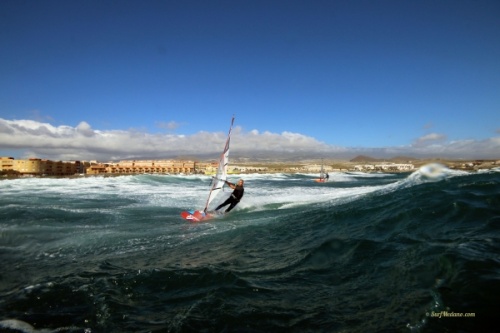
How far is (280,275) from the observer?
6277 millimetres

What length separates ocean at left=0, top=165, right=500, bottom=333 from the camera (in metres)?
4.39

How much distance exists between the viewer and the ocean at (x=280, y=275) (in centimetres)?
439

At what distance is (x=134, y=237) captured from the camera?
10797 millimetres

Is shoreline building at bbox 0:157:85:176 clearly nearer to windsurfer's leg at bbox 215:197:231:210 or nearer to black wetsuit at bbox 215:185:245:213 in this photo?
windsurfer's leg at bbox 215:197:231:210

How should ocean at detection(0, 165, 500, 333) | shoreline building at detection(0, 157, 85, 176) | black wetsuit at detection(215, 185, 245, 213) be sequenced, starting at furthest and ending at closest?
shoreline building at detection(0, 157, 85, 176)
black wetsuit at detection(215, 185, 245, 213)
ocean at detection(0, 165, 500, 333)

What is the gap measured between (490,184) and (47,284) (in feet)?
50.4

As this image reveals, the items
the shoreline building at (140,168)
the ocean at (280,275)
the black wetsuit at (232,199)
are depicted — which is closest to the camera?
the ocean at (280,275)

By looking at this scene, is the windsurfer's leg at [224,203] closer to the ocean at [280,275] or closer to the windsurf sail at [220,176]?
the windsurf sail at [220,176]

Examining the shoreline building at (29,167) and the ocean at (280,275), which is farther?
the shoreline building at (29,167)

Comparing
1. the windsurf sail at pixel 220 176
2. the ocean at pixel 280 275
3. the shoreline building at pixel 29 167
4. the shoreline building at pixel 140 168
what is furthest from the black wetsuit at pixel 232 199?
the shoreline building at pixel 140 168

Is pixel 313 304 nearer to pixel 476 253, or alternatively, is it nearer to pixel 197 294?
pixel 197 294

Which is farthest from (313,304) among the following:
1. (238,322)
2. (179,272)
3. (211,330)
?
(179,272)

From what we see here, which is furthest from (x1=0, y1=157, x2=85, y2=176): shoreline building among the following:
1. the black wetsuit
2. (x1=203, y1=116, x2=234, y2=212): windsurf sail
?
the black wetsuit

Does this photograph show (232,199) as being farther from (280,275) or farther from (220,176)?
(280,275)
